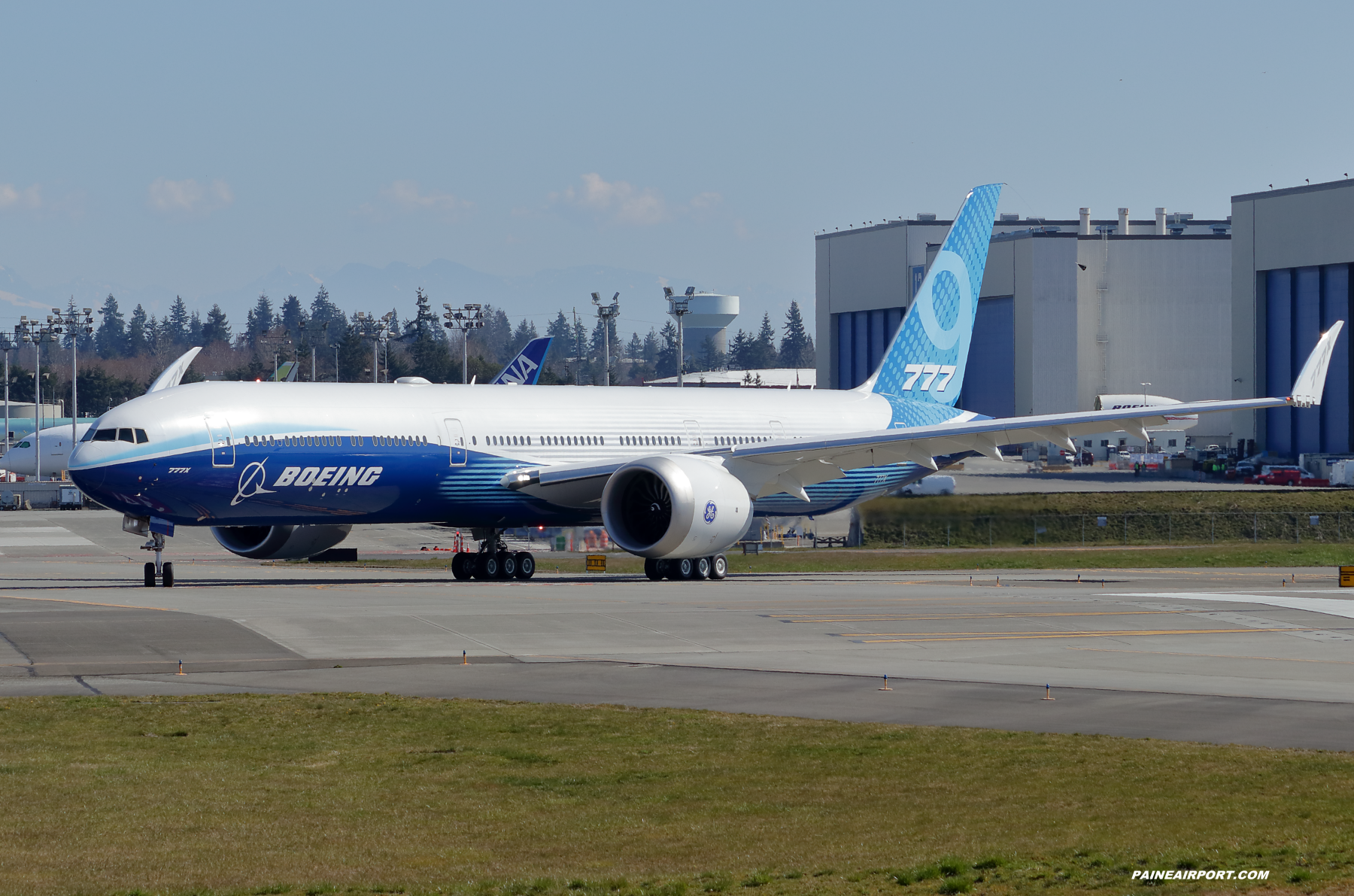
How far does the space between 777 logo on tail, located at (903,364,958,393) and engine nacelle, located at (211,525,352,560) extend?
18655 mm

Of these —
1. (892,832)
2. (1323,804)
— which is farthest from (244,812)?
(1323,804)

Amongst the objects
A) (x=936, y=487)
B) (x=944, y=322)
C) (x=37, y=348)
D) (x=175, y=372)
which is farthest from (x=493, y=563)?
(x=37, y=348)

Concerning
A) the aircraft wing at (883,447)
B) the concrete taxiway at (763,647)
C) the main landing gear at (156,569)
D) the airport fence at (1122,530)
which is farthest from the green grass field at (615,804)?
the airport fence at (1122,530)

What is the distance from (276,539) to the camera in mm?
41875

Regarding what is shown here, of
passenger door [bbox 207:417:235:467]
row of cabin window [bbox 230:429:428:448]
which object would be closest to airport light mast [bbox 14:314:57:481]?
row of cabin window [bbox 230:429:428:448]

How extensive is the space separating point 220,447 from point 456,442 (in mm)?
6087

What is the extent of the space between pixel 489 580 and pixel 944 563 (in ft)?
54.9

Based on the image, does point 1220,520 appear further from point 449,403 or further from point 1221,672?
point 1221,672

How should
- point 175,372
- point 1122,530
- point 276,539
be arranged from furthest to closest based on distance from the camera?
point 1122,530 → point 175,372 → point 276,539

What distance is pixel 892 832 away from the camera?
41.1 ft

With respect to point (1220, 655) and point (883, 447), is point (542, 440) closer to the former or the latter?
point (883, 447)

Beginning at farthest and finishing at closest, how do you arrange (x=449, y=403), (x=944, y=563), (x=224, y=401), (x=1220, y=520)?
1. (x=1220, y=520)
2. (x=944, y=563)
3. (x=449, y=403)
4. (x=224, y=401)

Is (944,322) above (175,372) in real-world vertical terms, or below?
above

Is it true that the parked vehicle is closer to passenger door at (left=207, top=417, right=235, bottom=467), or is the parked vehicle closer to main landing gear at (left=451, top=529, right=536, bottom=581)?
main landing gear at (left=451, top=529, right=536, bottom=581)
